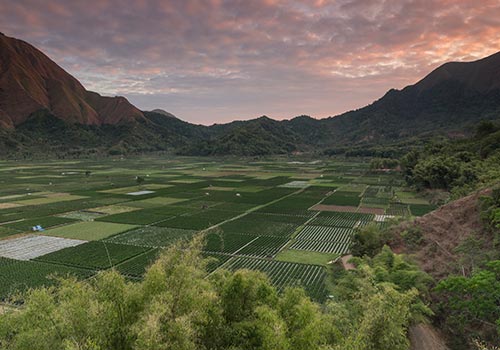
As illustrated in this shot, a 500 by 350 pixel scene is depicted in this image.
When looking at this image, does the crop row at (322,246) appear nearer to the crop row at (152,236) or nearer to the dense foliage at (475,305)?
the crop row at (152,236)

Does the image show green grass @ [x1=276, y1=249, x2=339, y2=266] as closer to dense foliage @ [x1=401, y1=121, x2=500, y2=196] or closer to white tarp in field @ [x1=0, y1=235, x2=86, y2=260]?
white tarp in field @ [x1=0, y1=235, x2=86, y2=260]

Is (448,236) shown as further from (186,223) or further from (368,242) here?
(186,223)

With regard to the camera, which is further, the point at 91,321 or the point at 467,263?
the point at 467,263

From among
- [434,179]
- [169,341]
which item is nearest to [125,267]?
[169,341]

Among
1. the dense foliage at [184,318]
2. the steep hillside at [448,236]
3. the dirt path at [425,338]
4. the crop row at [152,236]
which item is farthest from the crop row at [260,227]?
the dense foliage at [184,318]

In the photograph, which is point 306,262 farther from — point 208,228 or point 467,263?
point 208,228

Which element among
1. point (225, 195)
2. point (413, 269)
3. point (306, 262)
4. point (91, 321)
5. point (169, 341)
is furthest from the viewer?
point (225, 195)

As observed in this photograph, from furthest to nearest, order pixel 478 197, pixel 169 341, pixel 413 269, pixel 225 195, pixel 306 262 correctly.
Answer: pixel 225 195 < pixel 306 262 < pixel 478 197 < pixel 413 269 < pixel 169 341
